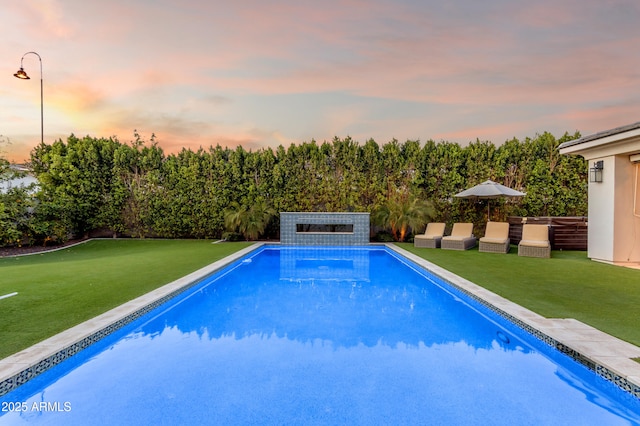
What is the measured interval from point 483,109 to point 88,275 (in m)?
14.5

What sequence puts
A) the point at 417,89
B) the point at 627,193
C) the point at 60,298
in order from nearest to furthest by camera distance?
the point at 60,298 → the point at 627,193 → the point at 417,89

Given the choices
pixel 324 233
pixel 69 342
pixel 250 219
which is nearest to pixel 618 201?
pixel 324 233

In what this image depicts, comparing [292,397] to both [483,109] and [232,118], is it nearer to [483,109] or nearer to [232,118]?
[232,118]

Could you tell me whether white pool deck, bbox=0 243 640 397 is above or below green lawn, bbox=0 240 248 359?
above

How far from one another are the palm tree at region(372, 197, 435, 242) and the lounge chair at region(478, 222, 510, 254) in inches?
98.5

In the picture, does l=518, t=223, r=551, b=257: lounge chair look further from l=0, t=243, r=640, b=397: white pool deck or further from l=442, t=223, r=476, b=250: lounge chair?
l=0, t=243, r=640, b=397: white pool deck

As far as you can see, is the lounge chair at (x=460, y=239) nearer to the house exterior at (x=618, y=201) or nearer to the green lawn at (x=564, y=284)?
the green lawn at (x=564, y=284)

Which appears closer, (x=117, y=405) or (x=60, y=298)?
(x=117, y=405)

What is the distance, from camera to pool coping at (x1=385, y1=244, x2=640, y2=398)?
2.73 metres

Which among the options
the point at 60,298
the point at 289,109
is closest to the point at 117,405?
the point at 60,298

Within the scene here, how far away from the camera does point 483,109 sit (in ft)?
45.3

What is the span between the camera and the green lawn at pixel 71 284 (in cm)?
383

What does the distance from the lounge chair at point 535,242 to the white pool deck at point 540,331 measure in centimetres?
533

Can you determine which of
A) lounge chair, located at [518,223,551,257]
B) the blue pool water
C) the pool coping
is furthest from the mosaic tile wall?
the pool coping
